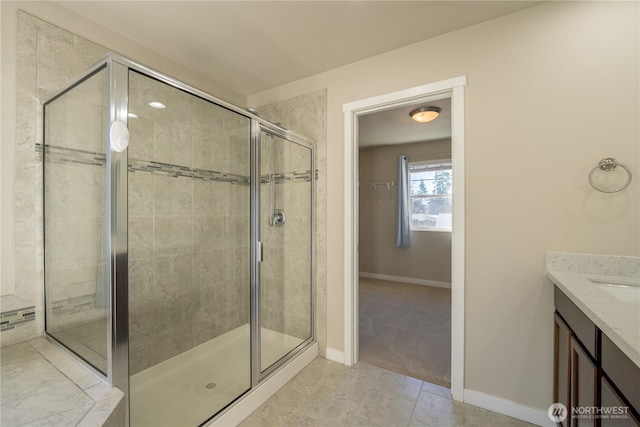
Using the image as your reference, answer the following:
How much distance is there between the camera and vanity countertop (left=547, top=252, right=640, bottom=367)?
2.43 feet

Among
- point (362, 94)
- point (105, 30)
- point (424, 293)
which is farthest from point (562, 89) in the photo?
point (424, 293)

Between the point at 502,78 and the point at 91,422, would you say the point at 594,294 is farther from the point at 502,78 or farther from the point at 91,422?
the point at 91,422

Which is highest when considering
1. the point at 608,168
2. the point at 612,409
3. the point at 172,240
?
the point at 608,168

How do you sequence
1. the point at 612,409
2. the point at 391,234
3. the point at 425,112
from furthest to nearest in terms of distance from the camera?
1. the point at 391,234
2. the point at 425,112
3. the point at 612,409

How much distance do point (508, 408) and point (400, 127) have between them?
335 centimetres

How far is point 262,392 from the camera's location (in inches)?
69.7

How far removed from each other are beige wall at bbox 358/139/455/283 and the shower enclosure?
300cm

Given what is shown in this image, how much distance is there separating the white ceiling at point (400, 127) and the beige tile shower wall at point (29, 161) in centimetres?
263

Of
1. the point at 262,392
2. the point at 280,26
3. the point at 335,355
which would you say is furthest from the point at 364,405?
the point at 280,26

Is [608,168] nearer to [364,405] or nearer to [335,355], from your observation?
[364,405]

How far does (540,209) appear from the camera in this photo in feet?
5.16

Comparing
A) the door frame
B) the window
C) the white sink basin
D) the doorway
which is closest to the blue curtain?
A: the doorway

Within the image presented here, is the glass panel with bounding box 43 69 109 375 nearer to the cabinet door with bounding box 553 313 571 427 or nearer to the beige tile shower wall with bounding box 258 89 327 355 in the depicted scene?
the beige tile shower wall with bounding box 258 89 327 355

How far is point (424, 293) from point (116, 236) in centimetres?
417
